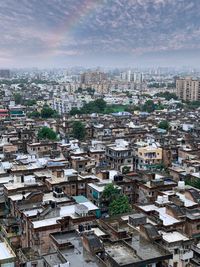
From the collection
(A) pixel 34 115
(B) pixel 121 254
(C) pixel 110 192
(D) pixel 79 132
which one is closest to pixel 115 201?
(C) pixel 110 192

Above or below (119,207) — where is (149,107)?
below

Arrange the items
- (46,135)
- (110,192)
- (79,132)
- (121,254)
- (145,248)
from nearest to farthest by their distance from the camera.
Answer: (121,254), (145,248), (110,192), (46,135), (79,132)

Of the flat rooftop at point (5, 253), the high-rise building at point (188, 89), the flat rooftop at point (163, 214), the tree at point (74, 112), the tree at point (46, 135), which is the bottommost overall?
the tree at point (74, 112)

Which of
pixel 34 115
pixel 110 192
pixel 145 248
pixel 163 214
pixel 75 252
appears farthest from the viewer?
pixel 34 115

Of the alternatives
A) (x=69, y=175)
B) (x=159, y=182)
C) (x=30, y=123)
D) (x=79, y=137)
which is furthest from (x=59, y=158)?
(x=30, y=123)

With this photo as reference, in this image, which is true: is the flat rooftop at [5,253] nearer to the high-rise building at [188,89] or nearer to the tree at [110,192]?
the tree at [110,192]

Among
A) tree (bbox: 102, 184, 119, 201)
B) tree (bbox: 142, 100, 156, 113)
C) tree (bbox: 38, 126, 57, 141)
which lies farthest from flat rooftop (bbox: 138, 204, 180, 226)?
tree (bbox: 142, 100, 156, 113)

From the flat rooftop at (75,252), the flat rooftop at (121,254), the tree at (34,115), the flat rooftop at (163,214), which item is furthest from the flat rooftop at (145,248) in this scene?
the tree at (34,115)

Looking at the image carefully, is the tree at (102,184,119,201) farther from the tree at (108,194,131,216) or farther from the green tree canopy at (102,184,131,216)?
the tree at (108,194,131,216)

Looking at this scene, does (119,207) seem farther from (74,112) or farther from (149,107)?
(149,107)
